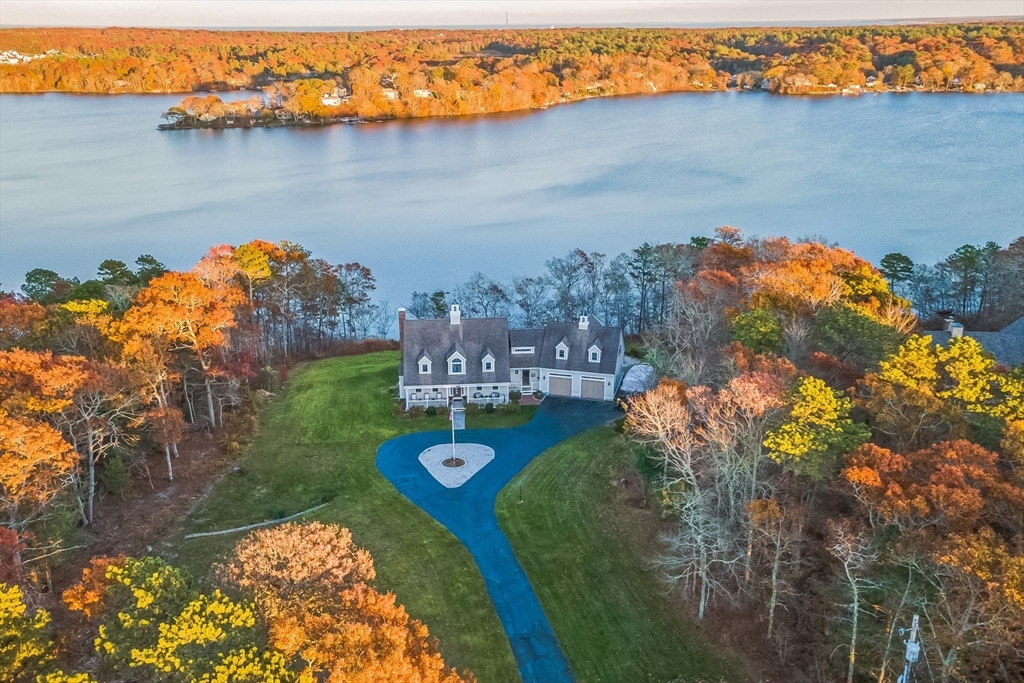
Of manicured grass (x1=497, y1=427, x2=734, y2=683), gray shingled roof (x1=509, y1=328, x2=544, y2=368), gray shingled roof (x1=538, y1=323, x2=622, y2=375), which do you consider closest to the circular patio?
manicured grass (x1=497, y1=427, x2=734, y2=683)

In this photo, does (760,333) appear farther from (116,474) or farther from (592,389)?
(116,474)

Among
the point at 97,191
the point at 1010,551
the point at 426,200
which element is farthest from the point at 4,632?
the point at 97,191

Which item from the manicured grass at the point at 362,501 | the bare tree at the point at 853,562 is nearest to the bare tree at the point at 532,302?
the manicured grass at the point at 362,501

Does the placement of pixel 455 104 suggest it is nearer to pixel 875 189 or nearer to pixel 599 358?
pixel 875 189

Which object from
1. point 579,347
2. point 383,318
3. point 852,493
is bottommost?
point 383,318

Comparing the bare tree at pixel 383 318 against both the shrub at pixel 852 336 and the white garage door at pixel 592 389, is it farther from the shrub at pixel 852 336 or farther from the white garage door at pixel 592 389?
the shrub at pixel 852 336

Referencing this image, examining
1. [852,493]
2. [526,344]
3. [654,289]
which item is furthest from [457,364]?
[852,493]
